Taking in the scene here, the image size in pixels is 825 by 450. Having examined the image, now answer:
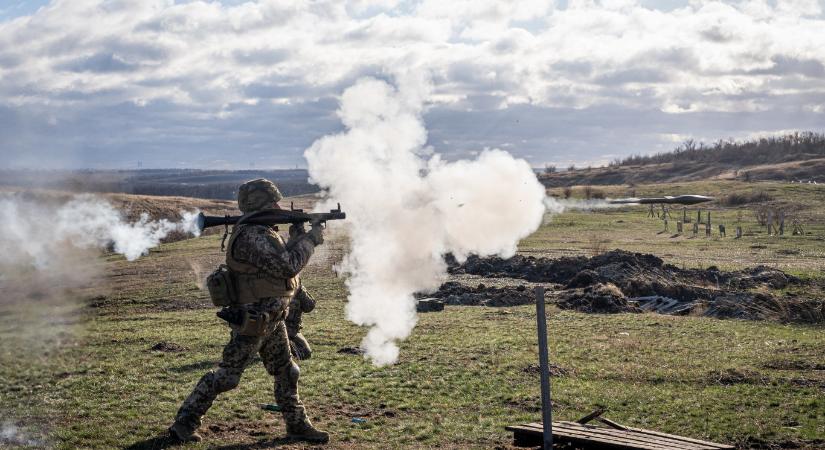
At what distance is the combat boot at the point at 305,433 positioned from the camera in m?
10.7

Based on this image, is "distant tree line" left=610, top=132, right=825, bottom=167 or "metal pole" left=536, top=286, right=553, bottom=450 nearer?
"metal pole" left=536, top=286, right=553, bottom=450

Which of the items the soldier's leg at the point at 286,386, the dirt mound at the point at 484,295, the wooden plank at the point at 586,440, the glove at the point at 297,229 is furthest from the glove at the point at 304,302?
the dirt mound at the point at 484,295

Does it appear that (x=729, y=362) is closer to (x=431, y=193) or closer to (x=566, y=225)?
(x=431, y=193)

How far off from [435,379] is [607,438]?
5.11 m

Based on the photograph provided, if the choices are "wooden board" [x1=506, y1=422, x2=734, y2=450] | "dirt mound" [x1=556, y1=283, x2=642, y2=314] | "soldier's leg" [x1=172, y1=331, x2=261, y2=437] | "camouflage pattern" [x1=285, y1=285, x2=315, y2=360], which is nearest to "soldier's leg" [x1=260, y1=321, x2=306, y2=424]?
"soldier's leg" [x1=172, y1=331, x2=261, y2=437]

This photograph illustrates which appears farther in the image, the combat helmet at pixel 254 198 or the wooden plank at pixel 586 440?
the combat helmet at pixel 254 198

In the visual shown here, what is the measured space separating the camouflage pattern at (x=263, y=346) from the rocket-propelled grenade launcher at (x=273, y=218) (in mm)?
145

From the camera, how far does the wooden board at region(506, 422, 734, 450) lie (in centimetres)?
959

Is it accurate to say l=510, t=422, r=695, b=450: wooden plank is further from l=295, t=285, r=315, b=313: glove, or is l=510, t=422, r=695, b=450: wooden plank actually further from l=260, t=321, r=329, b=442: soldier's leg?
l=295, t=285, r=315, b=313: glove

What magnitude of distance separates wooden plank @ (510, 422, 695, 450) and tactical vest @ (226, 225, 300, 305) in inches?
143

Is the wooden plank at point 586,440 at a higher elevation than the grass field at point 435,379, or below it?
higher

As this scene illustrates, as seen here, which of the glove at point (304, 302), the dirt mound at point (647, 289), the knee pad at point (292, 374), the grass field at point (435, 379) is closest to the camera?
the knee pad at point (292, 374)

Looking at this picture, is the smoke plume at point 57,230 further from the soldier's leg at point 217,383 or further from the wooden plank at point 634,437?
the wooden plank at point 634,437

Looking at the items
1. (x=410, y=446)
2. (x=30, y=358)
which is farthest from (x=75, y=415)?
(x=410, y=446)
